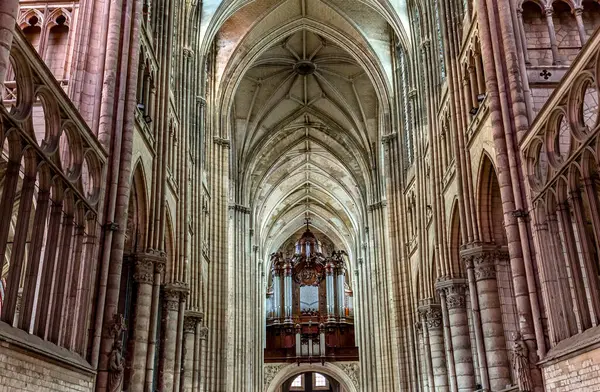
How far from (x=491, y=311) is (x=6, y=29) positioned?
14040 millimetres

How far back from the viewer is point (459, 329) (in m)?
21.7

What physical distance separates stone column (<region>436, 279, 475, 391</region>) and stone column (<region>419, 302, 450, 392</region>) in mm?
3250

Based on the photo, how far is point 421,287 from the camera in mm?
27453

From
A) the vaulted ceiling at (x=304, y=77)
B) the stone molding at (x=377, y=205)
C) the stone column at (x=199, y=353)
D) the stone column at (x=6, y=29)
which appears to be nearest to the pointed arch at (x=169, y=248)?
the stone column at (x=199, y=353)

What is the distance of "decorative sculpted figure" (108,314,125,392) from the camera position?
13.6m

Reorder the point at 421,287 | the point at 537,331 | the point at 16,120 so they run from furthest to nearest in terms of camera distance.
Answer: the point at 421,287 < the point at 537,331 < the point at 16,120

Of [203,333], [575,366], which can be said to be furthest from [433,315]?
[575,366]

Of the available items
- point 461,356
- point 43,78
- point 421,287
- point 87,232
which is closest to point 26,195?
point 43,78

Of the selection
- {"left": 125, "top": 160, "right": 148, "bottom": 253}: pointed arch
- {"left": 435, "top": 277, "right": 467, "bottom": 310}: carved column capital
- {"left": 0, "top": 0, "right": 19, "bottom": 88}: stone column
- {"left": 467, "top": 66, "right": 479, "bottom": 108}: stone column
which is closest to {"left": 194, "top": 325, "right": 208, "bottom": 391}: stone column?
{"left": 125, "top": 160, "right": 148, "bottom": 253}: pointed arch

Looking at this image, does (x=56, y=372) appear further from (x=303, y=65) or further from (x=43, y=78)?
(x=303, y=65)

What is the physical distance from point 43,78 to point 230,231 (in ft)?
107

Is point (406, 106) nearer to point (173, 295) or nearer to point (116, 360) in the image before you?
point (173, 295)

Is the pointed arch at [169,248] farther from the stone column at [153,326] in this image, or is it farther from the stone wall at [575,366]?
the stone wall at [575,366]

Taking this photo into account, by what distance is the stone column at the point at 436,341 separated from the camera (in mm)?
25039
